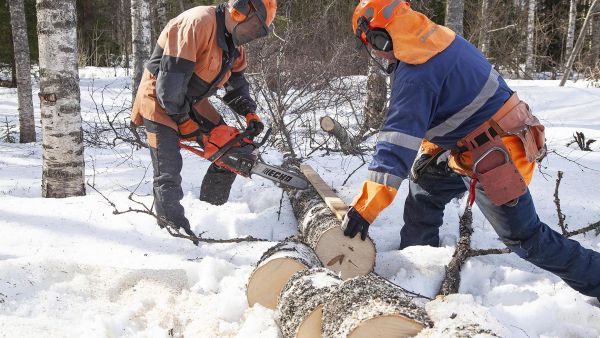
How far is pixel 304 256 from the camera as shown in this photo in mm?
2535

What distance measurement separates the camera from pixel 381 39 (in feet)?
8.06

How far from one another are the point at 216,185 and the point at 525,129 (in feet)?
8.65

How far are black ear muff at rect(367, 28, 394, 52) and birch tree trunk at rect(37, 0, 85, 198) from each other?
116 inches

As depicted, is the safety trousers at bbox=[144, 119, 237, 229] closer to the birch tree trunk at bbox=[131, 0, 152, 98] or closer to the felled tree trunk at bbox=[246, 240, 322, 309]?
the felled tree trunk at bbox=[246, 240, 322, 309]

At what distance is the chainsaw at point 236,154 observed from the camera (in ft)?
11.7

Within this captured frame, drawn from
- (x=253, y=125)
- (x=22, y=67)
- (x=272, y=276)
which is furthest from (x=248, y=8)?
(x=22, y=67)

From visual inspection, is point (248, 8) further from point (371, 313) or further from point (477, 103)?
point (371, 313)

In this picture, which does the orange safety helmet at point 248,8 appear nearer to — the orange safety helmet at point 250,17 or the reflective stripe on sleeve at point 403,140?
the orange safety helmet at point 250,17

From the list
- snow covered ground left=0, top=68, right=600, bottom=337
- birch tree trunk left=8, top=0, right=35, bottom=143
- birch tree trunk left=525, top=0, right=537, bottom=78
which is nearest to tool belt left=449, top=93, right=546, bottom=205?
snow covered ground left=0, top=68, right=600, bottom=337

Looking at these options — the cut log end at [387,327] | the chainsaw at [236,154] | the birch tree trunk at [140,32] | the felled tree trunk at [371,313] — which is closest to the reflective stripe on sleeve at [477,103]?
the felled tree trunk at [371,313]

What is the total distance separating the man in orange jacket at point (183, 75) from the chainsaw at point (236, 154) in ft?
0.29

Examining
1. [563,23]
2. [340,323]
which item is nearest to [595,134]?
[340,323]

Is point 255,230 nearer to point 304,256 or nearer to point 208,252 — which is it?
point 208,252

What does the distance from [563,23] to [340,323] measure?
64.1 ft
